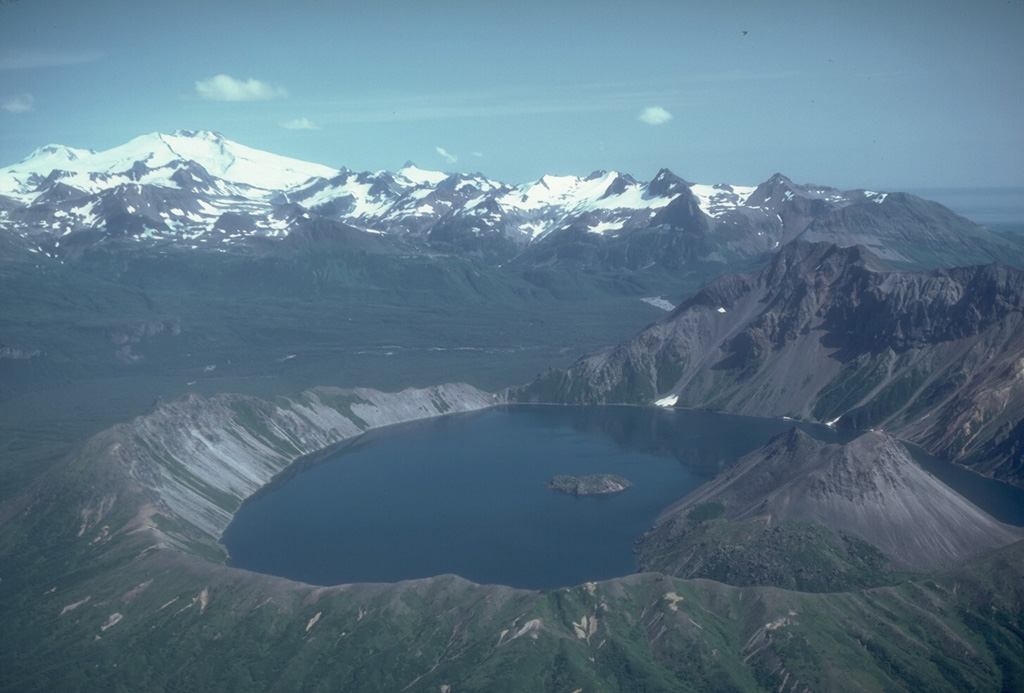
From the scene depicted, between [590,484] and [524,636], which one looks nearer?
[524,636]

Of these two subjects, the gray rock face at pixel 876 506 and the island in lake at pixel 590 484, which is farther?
the island in lake at pixel 590 484

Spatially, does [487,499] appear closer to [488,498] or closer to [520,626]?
[488,498]

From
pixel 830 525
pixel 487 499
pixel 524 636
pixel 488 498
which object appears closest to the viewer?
pixel 524 636

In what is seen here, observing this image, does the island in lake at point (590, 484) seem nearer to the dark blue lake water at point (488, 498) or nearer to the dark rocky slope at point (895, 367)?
the dark blue lake water at point (488, 498)

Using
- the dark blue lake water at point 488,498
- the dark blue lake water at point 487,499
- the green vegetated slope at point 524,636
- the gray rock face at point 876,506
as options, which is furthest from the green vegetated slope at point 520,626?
the dark blue lake water at point 487,499

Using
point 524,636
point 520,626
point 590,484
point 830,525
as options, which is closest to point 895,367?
point 590,484

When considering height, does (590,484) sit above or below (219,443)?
below
